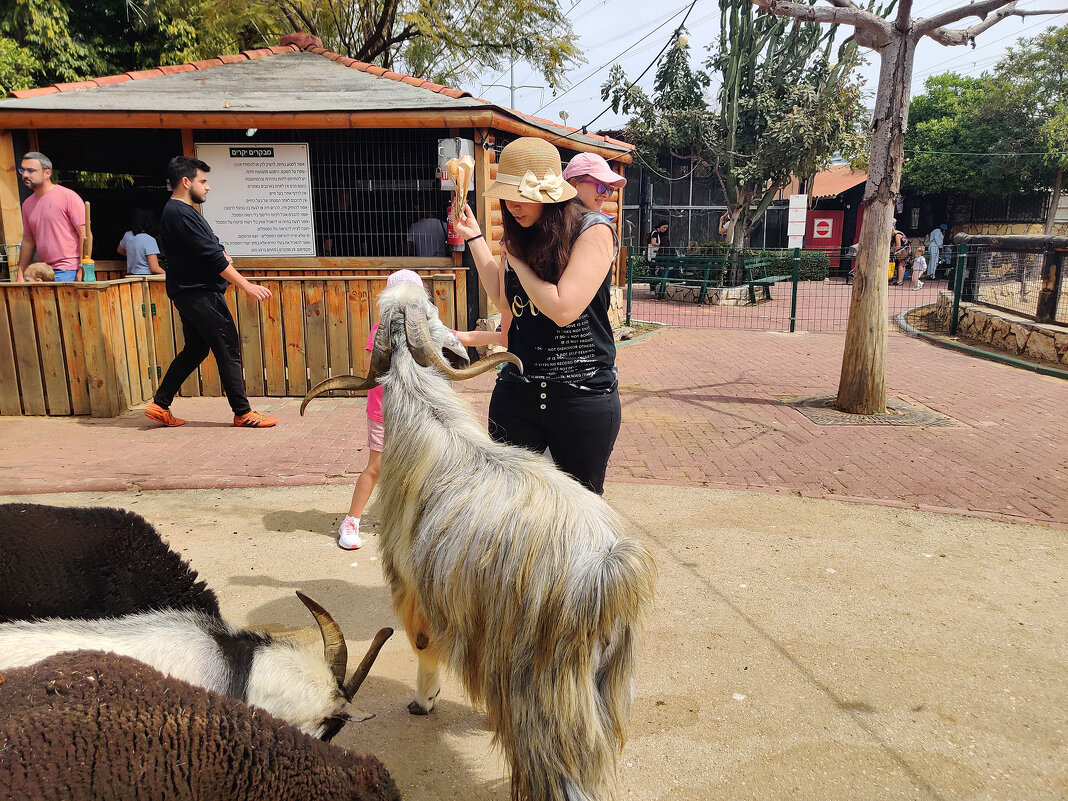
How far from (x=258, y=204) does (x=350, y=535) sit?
19.9 feet

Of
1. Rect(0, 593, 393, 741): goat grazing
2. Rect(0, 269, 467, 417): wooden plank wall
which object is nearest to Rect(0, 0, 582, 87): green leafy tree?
Rect(0, 269, 467, 417): wooden plank wall

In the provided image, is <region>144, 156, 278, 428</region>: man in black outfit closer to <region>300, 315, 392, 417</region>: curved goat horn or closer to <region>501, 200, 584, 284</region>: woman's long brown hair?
<region>300, 315, 392, 417</region>: curved goat horn

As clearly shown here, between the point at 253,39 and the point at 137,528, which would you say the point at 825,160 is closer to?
the point at 253,39

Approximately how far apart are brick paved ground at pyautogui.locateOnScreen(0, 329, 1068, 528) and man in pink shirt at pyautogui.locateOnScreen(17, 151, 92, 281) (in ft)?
5.17

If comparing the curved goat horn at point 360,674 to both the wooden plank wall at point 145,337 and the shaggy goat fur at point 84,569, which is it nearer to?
the shaggy goat fur at point 84,569

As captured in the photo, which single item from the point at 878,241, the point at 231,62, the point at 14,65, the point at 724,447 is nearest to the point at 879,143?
the point at 878,241

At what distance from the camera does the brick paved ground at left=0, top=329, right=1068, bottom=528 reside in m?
5.30

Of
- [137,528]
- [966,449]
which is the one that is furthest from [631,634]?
[966,449]

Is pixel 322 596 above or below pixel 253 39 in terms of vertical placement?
below

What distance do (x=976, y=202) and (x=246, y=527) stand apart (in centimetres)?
3290

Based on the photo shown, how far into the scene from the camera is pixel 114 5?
18469mm

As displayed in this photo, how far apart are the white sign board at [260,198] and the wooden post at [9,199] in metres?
2.24

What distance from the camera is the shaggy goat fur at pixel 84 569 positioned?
255cm

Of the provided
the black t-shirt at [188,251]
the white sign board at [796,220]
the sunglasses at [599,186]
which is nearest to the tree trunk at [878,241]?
the sunglasses at [599,186]
